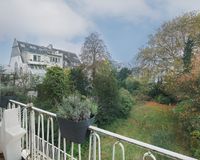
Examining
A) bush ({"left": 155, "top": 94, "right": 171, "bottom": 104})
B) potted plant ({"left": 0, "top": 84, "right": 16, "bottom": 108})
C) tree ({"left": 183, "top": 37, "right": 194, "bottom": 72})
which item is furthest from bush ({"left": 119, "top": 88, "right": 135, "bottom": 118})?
potted plant ({"left": 0, "top": 84, "right": 16, "bottom": 108})

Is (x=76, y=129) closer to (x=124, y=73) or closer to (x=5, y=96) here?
(x=5, y=96)

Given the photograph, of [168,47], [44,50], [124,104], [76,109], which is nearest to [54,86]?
[124,104]

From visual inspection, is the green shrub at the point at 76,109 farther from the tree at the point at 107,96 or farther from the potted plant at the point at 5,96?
the tree at the point at 107,96

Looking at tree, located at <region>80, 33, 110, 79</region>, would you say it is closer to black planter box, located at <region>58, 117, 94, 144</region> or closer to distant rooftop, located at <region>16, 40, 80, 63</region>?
distant rooftop, located at <region>16, 40, 80, 63</region>

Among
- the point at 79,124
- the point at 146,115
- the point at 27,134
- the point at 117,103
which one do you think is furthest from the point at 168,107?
the point at 79,124

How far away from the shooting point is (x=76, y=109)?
137 centimetres

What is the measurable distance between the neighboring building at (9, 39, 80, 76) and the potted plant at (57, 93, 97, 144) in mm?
9829

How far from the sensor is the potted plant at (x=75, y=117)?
1.34 metres

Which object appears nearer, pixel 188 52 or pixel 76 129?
pixel 76 129

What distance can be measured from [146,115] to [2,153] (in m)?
7.76

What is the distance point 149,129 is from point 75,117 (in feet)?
25.0

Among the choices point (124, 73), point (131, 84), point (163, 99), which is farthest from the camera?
point (124, 73)

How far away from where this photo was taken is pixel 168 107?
32.8 ft

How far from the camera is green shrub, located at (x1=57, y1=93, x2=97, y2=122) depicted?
1354mm
